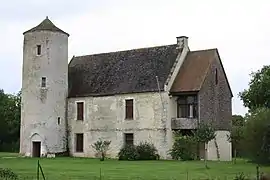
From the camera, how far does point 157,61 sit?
51188mm

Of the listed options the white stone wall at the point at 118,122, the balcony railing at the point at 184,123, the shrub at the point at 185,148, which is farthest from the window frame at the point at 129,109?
the shrub at the point at 185,148

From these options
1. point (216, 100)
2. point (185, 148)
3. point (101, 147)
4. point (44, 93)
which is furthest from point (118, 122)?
point (216, 100)

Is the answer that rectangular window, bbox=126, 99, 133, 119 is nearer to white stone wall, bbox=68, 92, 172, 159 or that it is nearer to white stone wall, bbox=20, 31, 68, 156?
white stone wall, bbox=68, 92, 172, 159

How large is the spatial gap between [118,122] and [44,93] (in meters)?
8.17

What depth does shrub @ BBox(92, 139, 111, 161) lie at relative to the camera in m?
50.1

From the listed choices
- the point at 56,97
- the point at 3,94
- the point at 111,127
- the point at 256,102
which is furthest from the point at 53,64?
the point at 3,94

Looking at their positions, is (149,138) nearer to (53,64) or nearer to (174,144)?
(174,144)

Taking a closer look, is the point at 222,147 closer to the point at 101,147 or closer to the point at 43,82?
the point at 101,147

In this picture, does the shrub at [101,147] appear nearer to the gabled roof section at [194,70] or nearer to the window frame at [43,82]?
the window frame at [43,82]

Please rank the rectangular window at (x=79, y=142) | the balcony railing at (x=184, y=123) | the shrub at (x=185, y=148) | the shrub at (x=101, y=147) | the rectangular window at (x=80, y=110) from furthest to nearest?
the rectangular window at (x=80, y=110) → the rectangular window at (x=79, y=142) → the shrub at (x=101, y=147) → the balcony railing at (x=184, y=123) → the shrub at (x=185, y=148)

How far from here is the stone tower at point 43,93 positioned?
53094mm

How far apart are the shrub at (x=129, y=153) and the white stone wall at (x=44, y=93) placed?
8278mm

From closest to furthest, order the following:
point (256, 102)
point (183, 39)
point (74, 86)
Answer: point (183, 39) < point (74, 86) < point (256, 102)

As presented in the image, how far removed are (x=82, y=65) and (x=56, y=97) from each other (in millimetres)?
5448
